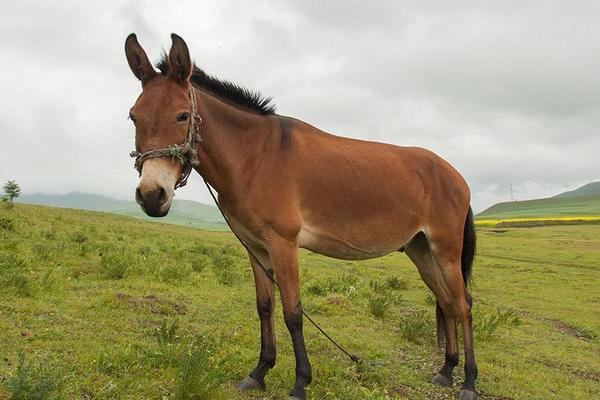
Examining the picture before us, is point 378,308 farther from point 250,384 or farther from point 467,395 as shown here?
point 250,384

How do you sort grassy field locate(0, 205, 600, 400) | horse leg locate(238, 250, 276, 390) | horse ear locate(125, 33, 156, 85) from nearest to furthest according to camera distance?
horse ear locate(125, 33, 156, 85)
grassy field locate(0, 205, 600, 400)
horse leg locate(238, 250, 276, 390)

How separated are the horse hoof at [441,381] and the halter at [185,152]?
4.57m

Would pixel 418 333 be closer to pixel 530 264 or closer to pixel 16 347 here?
pixel 16 347

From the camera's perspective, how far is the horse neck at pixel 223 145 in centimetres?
486

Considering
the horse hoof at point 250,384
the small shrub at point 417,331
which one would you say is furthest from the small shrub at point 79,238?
the horse hoof at point 250,384

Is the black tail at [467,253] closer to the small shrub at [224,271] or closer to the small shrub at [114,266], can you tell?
the small shrub at [224,271]

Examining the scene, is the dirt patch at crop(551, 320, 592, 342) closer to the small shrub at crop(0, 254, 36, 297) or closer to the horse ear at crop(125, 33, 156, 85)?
the horse ear at crop(125, 33, 156, 85)

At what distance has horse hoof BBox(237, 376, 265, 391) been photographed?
17.0 feet

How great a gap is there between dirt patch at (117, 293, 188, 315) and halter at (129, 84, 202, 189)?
13.7 feet

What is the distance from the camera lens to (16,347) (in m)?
5.00

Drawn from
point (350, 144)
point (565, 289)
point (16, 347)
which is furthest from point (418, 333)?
point (565, 289)

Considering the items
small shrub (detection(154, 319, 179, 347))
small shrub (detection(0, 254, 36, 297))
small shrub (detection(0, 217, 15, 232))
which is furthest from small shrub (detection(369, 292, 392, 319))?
small shrub (detection(0, 217, 15, 232))

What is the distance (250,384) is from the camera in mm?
5242

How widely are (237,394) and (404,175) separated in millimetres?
3504
